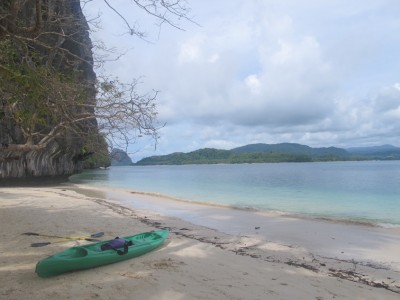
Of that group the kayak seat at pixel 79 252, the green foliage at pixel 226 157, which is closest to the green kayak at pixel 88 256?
the kayak seat at pixel 79 252

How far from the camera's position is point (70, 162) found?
156ft

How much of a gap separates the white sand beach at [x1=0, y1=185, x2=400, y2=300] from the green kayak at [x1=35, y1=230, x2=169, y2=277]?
0.31ft

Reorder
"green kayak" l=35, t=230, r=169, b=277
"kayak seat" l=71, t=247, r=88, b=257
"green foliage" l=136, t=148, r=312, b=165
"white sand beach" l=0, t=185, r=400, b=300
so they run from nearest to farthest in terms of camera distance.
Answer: "white sand beach" l=0, t=185, r=400, b=300 → "green kayak" l=35, t=230, r=169, b=277 → "kayak seat" l=71, t=247, r=88, b=257 → "green foliage" l=136, t=148, r=312, b=165

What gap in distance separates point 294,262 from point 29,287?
4.37 metres

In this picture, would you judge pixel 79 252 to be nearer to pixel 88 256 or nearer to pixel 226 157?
pixel 88 256

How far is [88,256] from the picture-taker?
16.5ft

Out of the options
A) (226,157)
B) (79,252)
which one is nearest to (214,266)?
(79,252)

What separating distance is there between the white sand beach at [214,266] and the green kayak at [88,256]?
3.7 inches

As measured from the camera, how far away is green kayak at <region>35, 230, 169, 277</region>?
4.62 metres

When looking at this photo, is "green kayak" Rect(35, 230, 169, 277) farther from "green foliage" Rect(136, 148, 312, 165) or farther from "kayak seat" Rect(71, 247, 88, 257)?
"green foliage" Rect(136, 148, 312, 165)

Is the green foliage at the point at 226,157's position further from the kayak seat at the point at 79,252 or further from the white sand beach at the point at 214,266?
the kayak seat at the point at 79,252

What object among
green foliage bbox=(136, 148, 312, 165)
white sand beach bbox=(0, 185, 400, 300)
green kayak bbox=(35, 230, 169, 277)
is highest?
green foliage bbox=(136, 148, 312, 165)

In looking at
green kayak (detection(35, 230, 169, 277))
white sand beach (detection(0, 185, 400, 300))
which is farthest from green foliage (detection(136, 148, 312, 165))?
green kayak (detection(35, 230, 169, 277))

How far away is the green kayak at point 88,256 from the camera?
462 cm
